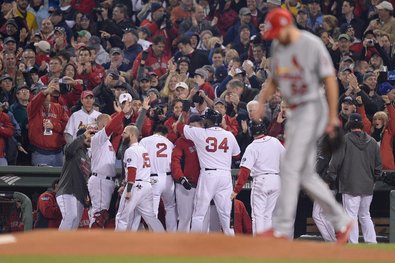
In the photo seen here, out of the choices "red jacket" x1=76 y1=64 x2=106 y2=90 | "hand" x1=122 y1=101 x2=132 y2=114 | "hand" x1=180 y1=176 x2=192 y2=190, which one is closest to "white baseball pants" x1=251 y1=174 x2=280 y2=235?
"hand" x1=180 y1=176 x2=192 y2=190

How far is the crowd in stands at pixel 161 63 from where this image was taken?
17250mm

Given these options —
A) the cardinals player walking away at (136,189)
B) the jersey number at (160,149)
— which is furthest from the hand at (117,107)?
the jersey number at (160,149)

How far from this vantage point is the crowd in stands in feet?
56.6

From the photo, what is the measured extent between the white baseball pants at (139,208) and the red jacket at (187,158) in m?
0.71

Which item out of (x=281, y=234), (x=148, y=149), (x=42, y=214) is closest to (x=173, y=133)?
(x=148, y=149)

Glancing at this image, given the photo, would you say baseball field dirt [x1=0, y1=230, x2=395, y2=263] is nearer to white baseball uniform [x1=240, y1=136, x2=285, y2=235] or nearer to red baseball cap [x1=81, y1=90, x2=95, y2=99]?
white baseball uniform [x1=240, y1=136, x2=285, y2=235]

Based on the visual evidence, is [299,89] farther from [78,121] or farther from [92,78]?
[92,78]

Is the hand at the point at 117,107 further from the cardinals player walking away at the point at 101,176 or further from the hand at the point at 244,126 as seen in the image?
the hand at the point at 244,126

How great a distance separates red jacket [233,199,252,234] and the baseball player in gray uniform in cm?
729

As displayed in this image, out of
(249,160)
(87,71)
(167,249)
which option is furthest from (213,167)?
(167,249)

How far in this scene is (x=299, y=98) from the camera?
9.34 metres

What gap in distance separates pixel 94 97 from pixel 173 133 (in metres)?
1.51

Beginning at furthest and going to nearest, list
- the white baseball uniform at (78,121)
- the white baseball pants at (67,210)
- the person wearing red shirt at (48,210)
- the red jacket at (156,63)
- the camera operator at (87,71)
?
the red jacket at (156,63) → the camera operator at (87,71) → the white baseball uniform at (78,121) → the person wearing red shirt at (48,210) → the white baseball pants at (67,210)

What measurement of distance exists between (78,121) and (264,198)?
332 cm
